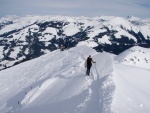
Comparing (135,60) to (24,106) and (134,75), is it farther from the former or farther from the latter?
(24,106)

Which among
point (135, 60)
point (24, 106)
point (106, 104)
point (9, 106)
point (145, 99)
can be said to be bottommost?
point (135, 60)

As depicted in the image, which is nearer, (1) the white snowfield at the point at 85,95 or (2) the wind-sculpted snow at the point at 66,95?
(1) the white snowfield at the point at 85,95

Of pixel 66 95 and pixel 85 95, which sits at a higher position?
pixel 85 95

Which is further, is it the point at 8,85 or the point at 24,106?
the point at 8,85

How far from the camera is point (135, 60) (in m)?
134

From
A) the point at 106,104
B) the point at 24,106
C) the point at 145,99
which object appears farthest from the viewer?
the point at 24,106

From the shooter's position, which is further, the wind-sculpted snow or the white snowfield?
the wind-sculpted snow

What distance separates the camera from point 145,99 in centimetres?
1994

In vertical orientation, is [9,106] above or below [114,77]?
below

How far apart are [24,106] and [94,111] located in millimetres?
9665

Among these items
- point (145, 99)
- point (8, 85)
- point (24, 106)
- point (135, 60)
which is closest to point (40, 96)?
point (24, 106)

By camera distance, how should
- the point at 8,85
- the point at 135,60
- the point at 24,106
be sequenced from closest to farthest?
the point at 24,106
the point at 8,85
the point at 135,60

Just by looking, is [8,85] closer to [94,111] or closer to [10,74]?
[10,74]

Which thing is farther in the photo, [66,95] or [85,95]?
[66,95]
